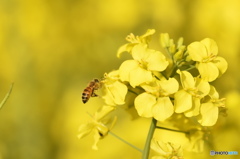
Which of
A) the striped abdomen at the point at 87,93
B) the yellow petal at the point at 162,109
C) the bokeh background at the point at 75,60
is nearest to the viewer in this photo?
the yellow petal at the point at 162,109

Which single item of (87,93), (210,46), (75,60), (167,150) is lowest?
(167,150)

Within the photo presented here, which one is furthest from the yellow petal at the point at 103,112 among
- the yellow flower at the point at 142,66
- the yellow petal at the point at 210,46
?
the yellow petal at the point at 210,46

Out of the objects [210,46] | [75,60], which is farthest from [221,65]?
[75,60]

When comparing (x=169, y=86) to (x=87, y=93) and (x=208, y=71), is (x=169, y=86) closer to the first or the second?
(x=208, y=71)

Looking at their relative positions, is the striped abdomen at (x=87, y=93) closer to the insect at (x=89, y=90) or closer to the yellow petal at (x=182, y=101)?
the insect at (x=89, y=90)

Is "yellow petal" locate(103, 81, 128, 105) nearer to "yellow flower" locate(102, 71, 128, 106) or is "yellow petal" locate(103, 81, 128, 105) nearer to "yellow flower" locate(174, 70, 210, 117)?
"yellow flower" locate(102, 71, 128, 106)

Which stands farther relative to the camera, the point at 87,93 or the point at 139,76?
the point at 87,93

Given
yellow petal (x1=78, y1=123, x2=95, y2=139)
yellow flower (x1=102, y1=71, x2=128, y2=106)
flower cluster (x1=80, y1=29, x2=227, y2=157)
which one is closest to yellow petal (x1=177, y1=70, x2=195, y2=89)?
flower cluster (x1=80, y1=29, x2=227, y2=157)
